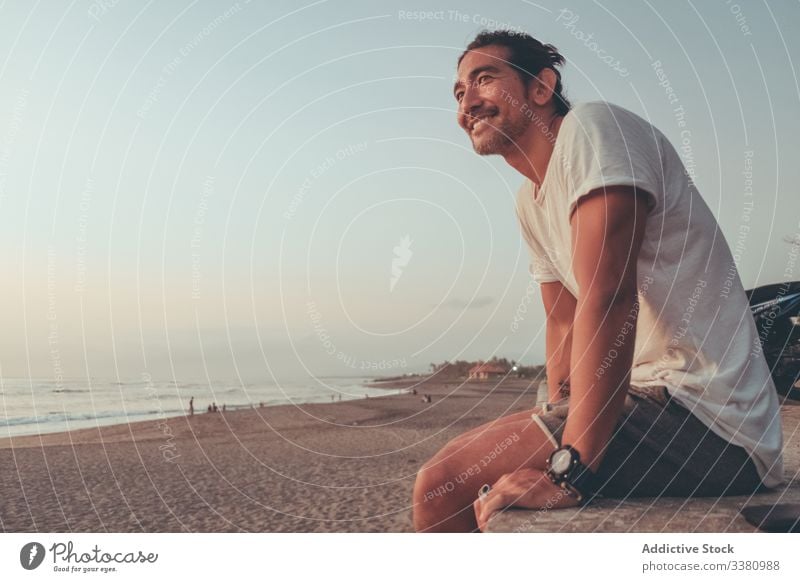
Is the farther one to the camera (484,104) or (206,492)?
→ (206,492)

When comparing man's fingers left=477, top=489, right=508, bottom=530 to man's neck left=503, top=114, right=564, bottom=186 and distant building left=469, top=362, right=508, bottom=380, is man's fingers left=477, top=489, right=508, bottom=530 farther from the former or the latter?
distant building left=469, top=362, right=508, bottom=380

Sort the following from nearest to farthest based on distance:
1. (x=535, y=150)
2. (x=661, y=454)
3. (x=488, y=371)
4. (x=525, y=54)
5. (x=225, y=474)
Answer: (x=661, y=454), (x=535, y=150), (x=525, y=54), (x=225, y=474), (x=488, y=371)

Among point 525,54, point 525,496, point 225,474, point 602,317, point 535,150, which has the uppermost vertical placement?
point 525,54

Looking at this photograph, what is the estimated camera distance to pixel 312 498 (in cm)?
1038

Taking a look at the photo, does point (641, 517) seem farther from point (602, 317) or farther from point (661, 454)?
point (602, 317)

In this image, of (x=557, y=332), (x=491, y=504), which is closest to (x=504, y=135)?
(x=557, y=332)

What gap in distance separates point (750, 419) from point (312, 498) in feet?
30.7

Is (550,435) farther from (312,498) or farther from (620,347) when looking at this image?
(312,498)

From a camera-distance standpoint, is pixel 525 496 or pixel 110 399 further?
pixel 110 399

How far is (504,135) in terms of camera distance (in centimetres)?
211

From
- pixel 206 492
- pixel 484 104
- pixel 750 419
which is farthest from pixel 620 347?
pixel 206 492

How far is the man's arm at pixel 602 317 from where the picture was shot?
1.59 m

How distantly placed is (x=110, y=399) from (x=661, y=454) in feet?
112

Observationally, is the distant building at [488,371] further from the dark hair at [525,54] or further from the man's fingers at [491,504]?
the man's fingers at [491,504]
